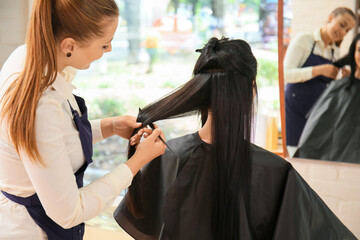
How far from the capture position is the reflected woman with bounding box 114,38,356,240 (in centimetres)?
142

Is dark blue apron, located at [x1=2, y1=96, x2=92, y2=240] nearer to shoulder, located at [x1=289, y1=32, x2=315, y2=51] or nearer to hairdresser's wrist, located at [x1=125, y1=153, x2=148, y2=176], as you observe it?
hairdresser's wrist, located at [x1=125, y1=153, x2=148, y2=176]

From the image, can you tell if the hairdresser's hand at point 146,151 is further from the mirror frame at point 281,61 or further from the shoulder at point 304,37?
the shoulder at point 304,37

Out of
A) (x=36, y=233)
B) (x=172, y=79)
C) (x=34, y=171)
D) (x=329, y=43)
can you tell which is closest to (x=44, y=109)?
(x=34, y=171)

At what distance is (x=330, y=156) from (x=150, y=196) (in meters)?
1.49

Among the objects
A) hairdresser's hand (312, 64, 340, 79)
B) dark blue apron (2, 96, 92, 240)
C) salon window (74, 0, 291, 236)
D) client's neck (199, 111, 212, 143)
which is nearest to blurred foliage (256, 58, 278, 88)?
salon window (74, 0, 291, 236)

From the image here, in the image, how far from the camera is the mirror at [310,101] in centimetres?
245

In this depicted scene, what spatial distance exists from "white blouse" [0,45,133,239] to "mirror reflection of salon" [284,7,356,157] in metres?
1.70

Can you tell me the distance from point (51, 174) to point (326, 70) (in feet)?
6.54

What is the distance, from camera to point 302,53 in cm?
254

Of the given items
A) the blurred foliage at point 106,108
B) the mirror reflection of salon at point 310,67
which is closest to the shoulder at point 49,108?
the mirror reflection of salon at point 310,67

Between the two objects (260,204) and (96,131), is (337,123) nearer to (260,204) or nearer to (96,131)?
(260,204)

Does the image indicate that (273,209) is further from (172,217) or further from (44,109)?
(44,109)

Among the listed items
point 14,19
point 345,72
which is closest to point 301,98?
point 345,72

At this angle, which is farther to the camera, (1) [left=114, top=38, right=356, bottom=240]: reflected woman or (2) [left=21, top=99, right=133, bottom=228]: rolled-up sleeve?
(1) [left=114, top=38, right=356, bottom=240]: reflected woman
